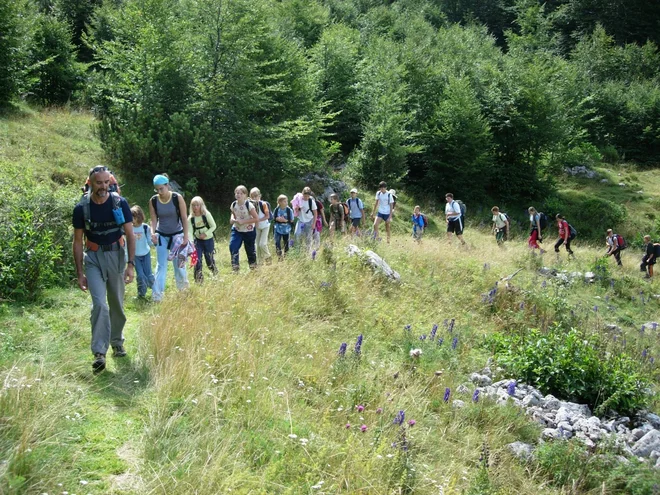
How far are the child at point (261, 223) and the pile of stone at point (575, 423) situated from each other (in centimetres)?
466

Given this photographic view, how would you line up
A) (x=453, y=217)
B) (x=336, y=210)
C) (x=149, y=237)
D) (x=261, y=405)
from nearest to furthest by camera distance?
(x=261, y=405), (x=149, y=237), (x=336, y=210), (x=453, y=217)

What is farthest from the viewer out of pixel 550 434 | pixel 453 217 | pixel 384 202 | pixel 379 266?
pixel 453 217

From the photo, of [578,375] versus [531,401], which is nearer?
[531,401]

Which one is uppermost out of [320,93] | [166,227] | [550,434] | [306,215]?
[320,93]

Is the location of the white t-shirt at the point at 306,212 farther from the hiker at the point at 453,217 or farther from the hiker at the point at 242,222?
the hiker at the point at 453,217

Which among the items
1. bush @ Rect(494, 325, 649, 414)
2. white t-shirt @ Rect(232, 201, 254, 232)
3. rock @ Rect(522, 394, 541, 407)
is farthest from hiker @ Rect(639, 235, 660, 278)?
white t-shirt @ Rect(232, 201, 254, 232)

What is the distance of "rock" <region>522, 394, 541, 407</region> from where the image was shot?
20.2 ft

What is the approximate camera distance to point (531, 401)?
20.6 ft

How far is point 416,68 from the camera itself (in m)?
31.5

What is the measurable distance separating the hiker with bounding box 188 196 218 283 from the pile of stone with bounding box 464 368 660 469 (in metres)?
4.50

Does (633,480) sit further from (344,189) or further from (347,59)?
(347,59)

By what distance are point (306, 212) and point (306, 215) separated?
8 cm

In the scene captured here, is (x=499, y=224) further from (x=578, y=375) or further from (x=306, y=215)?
(x=578, y=375)

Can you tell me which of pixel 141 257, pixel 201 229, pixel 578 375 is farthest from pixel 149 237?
pixel 578 375
